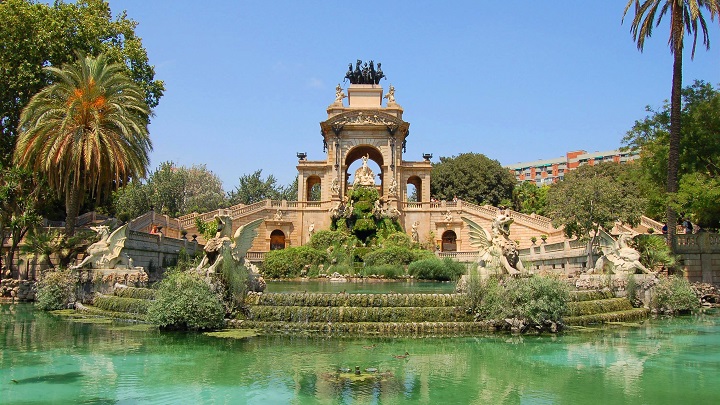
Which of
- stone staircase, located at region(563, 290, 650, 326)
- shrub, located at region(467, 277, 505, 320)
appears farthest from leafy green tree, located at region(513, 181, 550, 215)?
shrub, located at region(467, 277, 505, 320)

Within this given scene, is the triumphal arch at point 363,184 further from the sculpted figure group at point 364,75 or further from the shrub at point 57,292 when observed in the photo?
the shrub at point 57,292

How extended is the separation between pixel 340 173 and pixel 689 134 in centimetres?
3015

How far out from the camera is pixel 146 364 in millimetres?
10648

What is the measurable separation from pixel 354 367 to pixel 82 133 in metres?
15.9

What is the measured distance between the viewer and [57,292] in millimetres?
18797

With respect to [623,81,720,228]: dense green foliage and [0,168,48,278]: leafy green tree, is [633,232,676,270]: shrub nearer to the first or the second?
[623,81,720,228]: dense green foliage

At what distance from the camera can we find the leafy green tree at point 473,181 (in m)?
62.1

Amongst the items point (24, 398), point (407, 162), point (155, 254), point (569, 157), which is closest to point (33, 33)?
point (155, 254)

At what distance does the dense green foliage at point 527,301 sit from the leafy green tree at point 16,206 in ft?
57.3

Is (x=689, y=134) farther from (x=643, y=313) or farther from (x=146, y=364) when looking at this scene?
(x=146, y=364)

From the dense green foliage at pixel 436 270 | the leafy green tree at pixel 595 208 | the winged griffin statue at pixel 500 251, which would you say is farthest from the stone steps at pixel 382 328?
the dense green foliage at pixel 436 270

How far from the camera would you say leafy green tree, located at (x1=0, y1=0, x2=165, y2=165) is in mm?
24062

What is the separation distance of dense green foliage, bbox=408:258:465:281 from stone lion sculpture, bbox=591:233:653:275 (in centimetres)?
1341

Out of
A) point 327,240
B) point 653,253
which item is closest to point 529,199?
point 327,240
